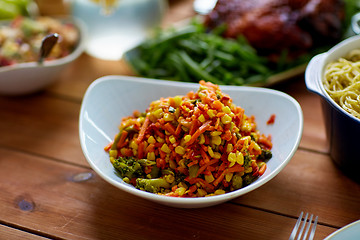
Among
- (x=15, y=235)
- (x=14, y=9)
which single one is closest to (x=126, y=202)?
(x=15, y=235)

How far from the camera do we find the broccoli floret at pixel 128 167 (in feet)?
4.75

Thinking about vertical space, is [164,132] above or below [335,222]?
above

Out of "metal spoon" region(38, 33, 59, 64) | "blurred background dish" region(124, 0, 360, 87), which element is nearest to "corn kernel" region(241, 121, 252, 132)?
"blurred background dish" region(124, 0, 360, 87)

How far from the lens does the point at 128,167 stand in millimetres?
1447

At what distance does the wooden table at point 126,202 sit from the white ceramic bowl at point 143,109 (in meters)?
0.13

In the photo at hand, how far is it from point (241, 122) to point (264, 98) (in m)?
0.26

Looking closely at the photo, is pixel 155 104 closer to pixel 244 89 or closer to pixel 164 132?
pixel 164 132

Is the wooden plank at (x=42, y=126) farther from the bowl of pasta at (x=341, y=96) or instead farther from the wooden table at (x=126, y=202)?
the bowl of pasta at (x=341, y=96)

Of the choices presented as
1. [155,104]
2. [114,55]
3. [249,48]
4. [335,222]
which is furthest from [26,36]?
[335,222]

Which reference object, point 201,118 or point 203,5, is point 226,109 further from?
point 203,5

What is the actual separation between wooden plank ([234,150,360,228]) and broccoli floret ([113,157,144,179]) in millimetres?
426

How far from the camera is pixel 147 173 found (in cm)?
146

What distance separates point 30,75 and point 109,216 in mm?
1010

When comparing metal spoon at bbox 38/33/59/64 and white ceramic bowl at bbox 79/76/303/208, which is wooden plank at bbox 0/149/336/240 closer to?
white ceramic bowl at bbox 79/76/303/208
